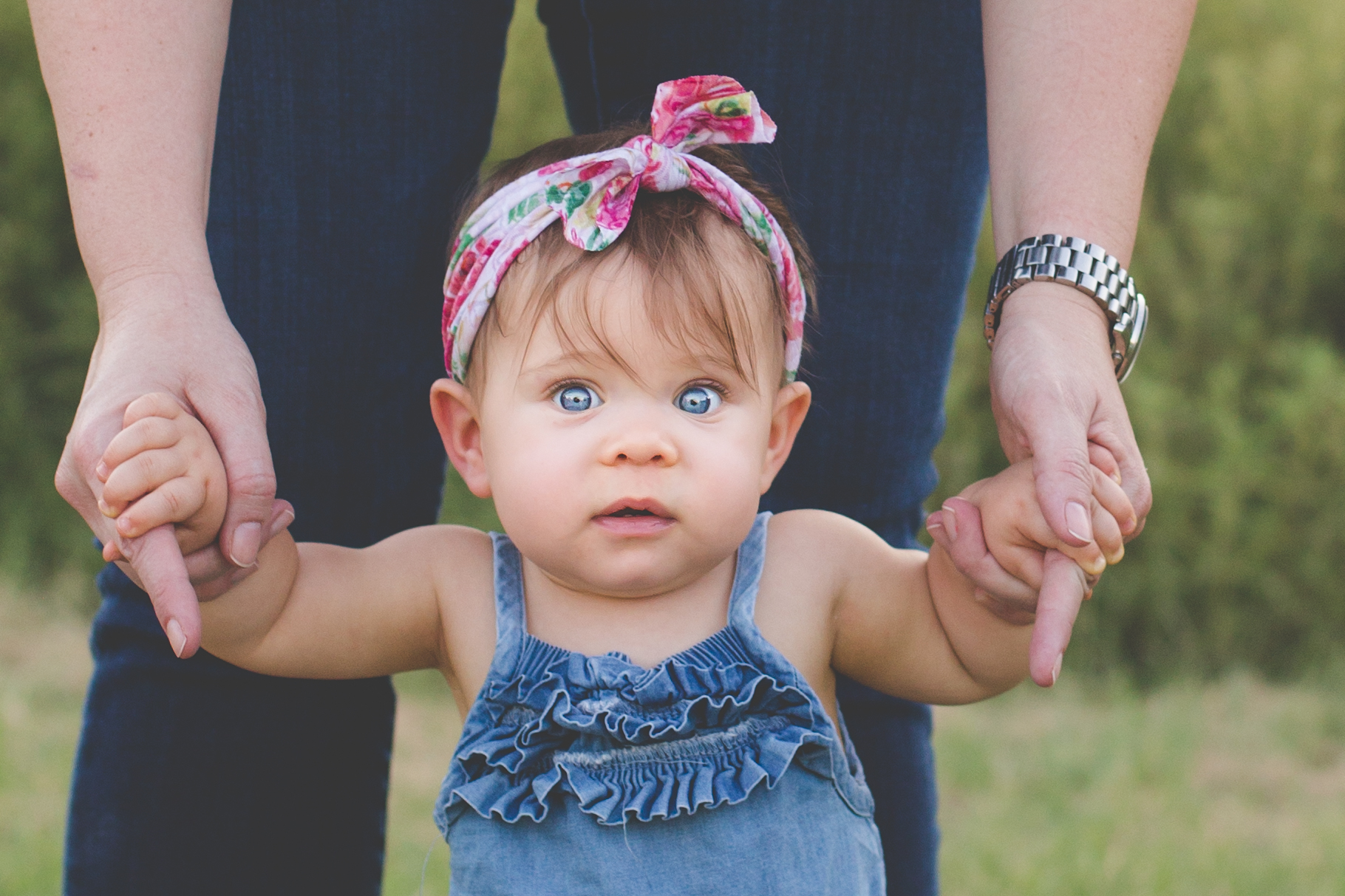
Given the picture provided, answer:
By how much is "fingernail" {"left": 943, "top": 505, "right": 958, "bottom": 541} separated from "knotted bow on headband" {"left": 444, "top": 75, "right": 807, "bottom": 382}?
0.34 meters

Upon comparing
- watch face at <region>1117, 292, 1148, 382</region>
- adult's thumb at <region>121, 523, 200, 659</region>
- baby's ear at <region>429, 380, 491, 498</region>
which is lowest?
adult's thumb at <region>121, 523, 200, 659</region>

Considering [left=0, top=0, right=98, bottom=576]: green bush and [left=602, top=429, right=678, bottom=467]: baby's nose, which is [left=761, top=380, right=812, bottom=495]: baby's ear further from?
[left=0, top=0, right=98, bottom=576]: green bush

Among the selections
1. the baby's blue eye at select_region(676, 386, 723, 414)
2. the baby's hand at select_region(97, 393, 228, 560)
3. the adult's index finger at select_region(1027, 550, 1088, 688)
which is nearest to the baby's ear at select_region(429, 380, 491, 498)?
the baby's blue eye at select_region(676, 386, 723, 414)

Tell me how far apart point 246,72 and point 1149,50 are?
1015mm

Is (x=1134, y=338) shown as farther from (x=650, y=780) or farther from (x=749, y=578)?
(x=650, y=780)

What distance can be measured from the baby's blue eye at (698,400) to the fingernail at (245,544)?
1.47 feet

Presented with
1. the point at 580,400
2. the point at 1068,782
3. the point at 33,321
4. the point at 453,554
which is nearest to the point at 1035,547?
the point at 580,400

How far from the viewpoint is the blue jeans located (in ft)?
5.66

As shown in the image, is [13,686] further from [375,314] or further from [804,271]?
→ [804,271]

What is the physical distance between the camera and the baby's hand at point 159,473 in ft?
4.16

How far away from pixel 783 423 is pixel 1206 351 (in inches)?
112

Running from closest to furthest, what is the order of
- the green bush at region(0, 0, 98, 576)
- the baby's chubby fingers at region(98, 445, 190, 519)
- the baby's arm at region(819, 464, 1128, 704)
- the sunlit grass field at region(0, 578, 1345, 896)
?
the baby's chubby fingers at region(98, 445, 190, 519) → the baby's arm at region(819, 464, 1128, 704) → the sunlit grass field at region(0, 578, 1345, 896) → the green bush at region(0, 0, 98, 576)

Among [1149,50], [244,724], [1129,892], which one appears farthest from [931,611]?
[1129,892]

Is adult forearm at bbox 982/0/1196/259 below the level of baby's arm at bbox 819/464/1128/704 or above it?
above
